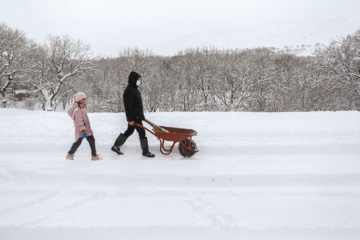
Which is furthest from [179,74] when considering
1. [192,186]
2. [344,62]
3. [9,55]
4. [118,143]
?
[192,186]

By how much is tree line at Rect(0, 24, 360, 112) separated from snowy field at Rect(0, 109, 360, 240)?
1383cm

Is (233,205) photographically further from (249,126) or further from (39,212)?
(249,126)

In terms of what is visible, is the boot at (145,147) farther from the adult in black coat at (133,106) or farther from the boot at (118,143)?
the boot at (118,143)

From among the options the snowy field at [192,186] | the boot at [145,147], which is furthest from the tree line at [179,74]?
the boot at [145,147]

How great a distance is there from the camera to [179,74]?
90.9 ft

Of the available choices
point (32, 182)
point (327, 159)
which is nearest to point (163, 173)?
point (32, 182)

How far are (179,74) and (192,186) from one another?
2473 centimetres

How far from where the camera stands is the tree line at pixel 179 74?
22.6 metres

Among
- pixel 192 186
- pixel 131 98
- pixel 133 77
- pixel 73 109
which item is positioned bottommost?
pixel 192 186

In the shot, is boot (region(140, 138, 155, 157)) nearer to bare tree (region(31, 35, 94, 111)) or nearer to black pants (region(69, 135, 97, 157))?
black pants (region(69, 135, 97, 157))

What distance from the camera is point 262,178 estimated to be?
13.2ft

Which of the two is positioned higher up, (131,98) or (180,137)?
Answer: (131,98)

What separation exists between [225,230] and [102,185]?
6.45 feet

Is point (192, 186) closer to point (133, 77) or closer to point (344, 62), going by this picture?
point (133, 77)
